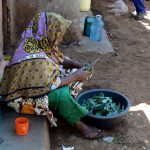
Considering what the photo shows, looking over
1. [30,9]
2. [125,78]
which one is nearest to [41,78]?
[125,78]

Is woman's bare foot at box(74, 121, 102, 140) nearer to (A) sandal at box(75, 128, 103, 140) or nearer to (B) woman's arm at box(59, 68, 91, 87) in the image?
(A) sandal at box(75, 128, 103, 140)

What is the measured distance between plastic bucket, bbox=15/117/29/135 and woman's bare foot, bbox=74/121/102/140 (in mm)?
557

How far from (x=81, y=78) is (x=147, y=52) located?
2818 millimetres

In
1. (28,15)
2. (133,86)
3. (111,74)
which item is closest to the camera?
(133,86)

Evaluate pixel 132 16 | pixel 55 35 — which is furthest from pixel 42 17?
pixel 132 16

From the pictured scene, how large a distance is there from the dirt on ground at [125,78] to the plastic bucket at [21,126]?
39 cm

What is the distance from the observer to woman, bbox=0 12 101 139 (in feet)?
12.1

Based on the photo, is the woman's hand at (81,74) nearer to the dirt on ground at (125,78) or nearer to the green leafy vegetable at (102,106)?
the green leafy vegetable at (102,106)

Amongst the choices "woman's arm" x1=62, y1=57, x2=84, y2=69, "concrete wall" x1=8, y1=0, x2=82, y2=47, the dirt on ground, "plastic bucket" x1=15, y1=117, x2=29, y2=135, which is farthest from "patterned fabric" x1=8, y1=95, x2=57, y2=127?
"concrete wall" x1=8, y1=0, x2=82, y2=47

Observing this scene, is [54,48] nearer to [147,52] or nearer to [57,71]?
[57,71]

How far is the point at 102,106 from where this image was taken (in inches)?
167

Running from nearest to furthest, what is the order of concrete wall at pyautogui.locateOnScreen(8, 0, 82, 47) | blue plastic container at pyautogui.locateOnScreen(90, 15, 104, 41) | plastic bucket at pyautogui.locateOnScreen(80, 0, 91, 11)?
1. concrete wall at pyautogui.locateOnScreen(8, 0, 82, 47)
2. blue plastic container at pyautogui.locateOnScreen(90, 15, 104, 41)
3. plastic bucket at pyautogui.locateOnScreen(80, 0, 91, 11)

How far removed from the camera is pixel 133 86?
5.19m

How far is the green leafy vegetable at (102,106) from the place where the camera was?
4.17 m
